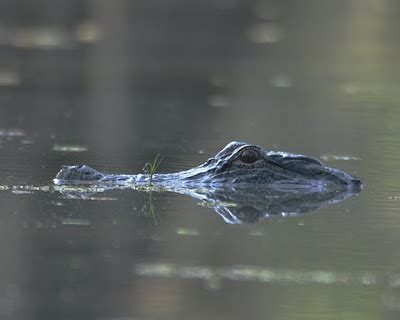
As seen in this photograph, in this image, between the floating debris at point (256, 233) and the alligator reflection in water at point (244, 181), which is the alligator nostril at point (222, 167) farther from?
the floating debris at point (256, 233)

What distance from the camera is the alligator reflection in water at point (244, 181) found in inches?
416

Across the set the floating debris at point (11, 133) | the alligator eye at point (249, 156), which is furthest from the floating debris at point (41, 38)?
the alligator eye at point (249, 156)

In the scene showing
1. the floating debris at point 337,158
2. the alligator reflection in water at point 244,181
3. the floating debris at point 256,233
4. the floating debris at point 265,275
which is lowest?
the floating debris at point 337,158

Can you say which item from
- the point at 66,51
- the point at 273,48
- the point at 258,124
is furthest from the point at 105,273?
the point at 273,48

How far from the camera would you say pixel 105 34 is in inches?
1092

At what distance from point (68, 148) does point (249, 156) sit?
2843 mm

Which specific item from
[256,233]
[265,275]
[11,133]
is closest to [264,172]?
Result: [256,233]

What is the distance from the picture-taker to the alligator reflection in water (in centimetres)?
1055

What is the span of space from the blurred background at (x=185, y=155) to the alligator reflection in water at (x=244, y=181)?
0.24 m

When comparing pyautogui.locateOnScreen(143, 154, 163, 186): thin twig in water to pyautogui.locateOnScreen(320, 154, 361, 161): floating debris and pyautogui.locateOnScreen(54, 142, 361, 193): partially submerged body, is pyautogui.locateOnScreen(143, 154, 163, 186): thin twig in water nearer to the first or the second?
pyautogui.locateOnScreen(54, 142, 361, 193): partially submerged body

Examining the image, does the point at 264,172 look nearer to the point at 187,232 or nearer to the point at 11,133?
the point at 187,232

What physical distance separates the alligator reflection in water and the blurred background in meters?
0.24

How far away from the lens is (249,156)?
1089 cm

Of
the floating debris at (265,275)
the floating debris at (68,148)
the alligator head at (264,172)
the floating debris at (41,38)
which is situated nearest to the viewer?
the floating debris at (265,275)
